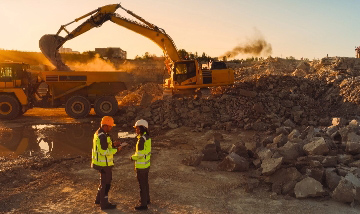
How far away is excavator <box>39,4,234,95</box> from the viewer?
1529 cm

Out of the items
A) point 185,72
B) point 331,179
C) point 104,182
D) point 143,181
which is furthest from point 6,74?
point 331,179

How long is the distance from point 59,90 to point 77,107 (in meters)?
1.15

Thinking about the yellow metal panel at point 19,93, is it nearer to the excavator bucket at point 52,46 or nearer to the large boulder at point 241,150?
the excavator bucket at point 52,46

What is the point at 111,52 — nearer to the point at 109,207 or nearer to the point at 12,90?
the point at 12,90

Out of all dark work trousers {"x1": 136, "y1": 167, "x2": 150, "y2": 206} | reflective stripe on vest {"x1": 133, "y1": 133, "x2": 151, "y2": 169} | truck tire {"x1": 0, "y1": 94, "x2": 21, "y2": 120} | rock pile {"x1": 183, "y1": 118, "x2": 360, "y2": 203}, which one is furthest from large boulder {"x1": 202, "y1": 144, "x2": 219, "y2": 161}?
truck tire {"x1": 0, "y1": 94, "x2": 21, "y2": 120}

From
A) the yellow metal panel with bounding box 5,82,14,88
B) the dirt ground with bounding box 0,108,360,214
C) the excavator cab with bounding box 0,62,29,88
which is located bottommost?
the dirt ground with bounding box 0,108,360,214


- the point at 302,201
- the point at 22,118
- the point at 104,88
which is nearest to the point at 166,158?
the point at 302,201

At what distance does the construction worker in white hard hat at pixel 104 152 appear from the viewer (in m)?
5.17

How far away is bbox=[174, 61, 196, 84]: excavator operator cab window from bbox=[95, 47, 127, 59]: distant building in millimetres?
21526

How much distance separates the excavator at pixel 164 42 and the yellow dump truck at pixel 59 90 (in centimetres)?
150

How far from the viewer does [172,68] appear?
50.7ft

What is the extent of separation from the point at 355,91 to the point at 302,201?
1099 centimetres

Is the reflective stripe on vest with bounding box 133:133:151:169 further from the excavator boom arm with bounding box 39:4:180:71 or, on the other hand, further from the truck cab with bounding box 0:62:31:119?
the excavator boom arm with bounding box 39:4:180:71

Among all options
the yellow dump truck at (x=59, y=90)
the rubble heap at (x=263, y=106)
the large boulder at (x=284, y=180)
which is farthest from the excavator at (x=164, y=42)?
the large boulder at (x=284, y=180)
